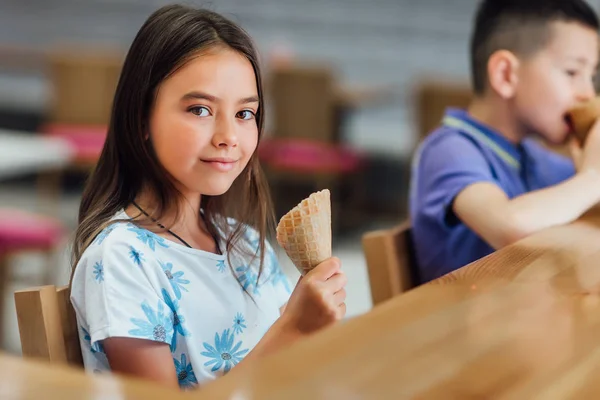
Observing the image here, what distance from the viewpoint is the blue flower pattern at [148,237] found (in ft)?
3.57

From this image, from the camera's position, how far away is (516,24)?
6.06 ft

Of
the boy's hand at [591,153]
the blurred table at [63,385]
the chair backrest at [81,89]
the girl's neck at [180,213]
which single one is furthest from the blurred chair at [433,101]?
the blurred table at [63,385]

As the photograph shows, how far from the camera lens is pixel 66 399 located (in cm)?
62

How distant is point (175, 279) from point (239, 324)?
0.10 metres

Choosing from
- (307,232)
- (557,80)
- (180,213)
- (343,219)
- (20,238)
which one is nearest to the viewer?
(307,232)

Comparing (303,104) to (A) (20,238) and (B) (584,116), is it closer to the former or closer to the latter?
(A) (20,238)

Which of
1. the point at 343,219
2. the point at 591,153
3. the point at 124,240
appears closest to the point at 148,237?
the point at 124,240

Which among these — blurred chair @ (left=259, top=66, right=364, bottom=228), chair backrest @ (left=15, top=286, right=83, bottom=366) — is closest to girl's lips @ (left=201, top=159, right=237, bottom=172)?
chair backrest @ (left=15, top=286, right=83, bottom=366)

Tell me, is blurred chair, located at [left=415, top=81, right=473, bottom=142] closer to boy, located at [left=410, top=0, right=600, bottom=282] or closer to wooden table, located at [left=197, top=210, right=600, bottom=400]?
boy, located at [left=410, top=0, right=600, bottom=282]

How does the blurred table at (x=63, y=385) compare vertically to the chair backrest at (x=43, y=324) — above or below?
above

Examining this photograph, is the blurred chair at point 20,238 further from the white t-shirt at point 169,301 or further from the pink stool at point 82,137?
the white t-shirt at point 169,301

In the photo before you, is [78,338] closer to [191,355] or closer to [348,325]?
[191,355]

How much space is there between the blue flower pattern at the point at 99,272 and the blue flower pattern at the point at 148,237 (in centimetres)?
7

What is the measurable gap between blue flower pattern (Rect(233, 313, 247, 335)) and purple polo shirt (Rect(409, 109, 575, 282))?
0.61 m
